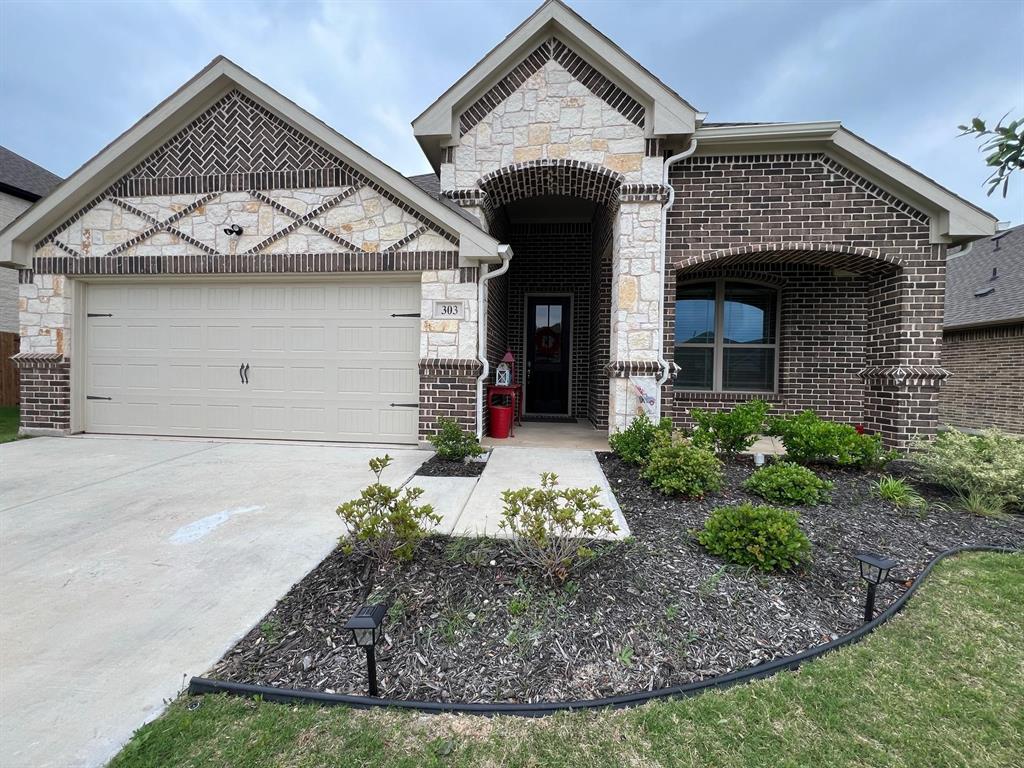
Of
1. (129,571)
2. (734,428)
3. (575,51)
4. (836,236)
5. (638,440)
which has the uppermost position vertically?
(575,51)

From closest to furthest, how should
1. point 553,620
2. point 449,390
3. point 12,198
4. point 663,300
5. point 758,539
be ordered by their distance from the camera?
point 553,620, point 758,539, point 449,390, point 663,300, point 12,198

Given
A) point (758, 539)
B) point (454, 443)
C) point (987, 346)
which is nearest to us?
point (758, 539)

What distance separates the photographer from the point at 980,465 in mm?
4438

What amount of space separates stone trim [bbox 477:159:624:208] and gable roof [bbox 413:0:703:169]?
83 centimetres

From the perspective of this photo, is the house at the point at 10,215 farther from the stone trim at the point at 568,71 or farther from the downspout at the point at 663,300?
the downspout at the point at 663,300

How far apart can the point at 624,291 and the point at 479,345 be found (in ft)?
7.45

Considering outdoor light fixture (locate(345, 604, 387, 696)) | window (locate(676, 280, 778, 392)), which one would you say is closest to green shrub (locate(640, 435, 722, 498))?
outdoor light fixture (locate(345, 604, 387, 696))

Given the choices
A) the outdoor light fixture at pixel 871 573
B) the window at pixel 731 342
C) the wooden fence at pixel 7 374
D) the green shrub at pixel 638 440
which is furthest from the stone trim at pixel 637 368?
the wooden fence at pixel 7 374

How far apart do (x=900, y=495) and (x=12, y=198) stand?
19872 millimetres

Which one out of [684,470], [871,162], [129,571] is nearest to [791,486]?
[684,470]

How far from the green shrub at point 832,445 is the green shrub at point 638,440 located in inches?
59.0

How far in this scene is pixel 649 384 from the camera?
21.7 ft

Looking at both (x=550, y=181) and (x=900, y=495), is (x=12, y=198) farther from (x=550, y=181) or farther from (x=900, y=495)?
(x=900, y=495)

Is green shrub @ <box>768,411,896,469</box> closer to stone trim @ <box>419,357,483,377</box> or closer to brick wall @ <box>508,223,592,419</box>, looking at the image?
stone trim @ <box>419,357,483,377</box>
